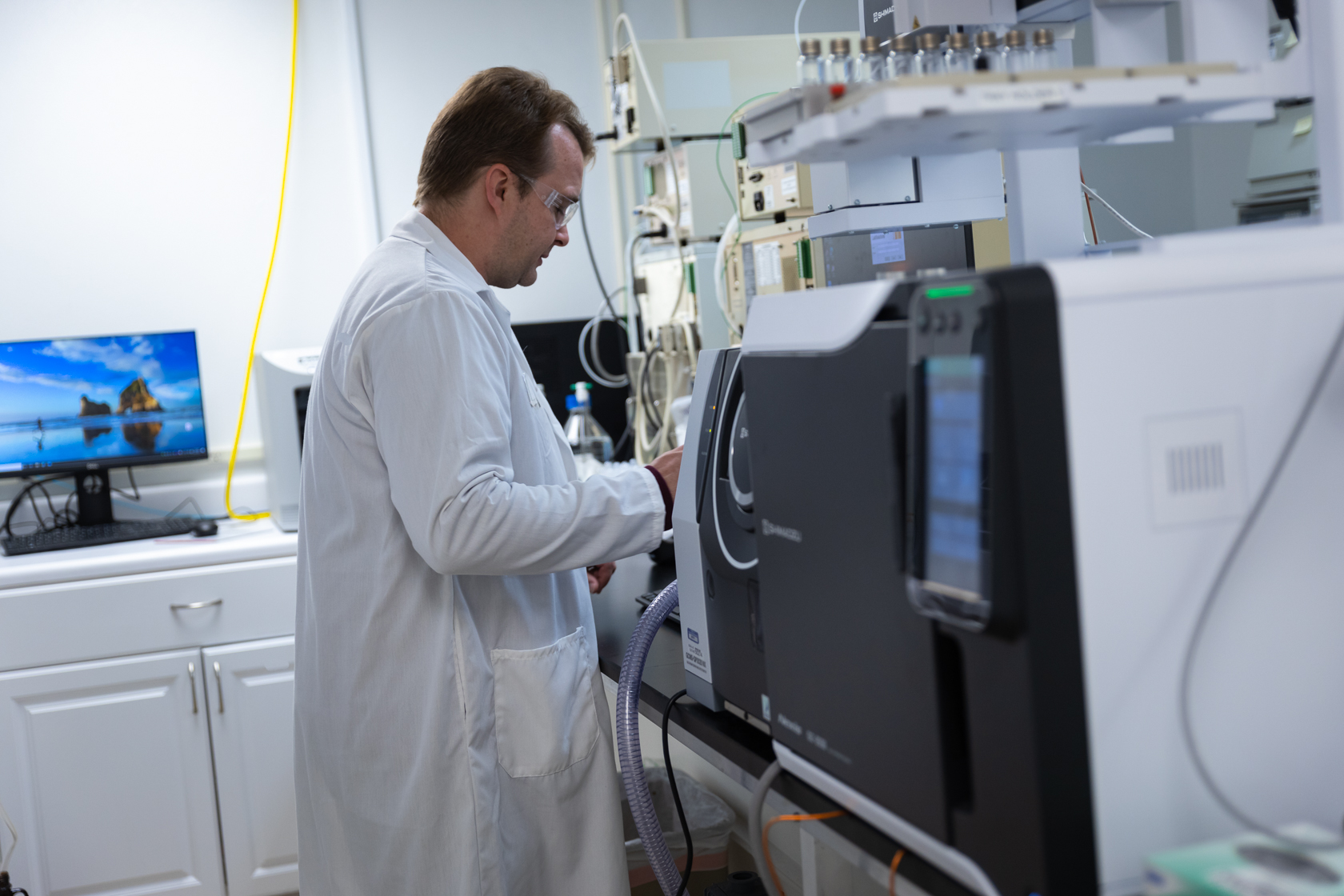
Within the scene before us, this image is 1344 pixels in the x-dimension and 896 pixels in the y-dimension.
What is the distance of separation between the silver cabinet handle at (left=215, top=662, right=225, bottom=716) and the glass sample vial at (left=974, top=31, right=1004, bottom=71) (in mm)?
2129

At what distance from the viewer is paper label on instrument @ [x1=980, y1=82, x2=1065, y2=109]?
0.70 meters

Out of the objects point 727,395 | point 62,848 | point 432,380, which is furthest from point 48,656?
point 727,395

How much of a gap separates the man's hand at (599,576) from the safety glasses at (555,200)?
1.66 feet

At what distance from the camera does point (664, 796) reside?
2152mm

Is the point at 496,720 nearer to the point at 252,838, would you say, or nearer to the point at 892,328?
the point at 892,328

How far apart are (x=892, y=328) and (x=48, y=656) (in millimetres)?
2225

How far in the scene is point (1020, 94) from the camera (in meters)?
0.70

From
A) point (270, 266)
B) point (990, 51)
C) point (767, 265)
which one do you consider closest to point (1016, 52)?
point (990, 51)

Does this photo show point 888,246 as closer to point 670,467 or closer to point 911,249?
point 911,249

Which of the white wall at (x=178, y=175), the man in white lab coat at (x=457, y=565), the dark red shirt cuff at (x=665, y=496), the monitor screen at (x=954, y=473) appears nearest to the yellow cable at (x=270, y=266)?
the white wall at (x=178, y=175)

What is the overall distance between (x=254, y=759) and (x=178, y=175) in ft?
4.94

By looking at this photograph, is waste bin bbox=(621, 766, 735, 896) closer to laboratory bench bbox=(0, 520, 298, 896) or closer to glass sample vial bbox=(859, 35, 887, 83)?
laboratory bench bbox=(0, 520, 298, 896)

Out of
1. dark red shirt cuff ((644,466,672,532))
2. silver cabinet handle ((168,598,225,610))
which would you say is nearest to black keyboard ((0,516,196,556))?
silver cabinet handle ((168,598,225,610))

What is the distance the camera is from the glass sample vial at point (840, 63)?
0.85 metres
